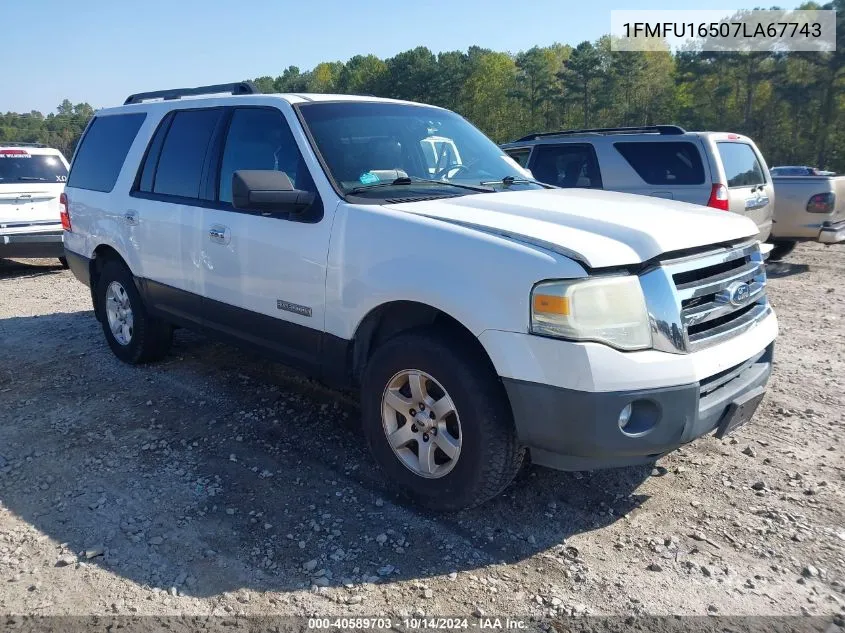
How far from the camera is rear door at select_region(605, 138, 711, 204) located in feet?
25.8

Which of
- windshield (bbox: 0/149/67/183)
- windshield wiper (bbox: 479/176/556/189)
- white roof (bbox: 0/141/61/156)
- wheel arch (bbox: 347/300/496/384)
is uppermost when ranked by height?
white roof (bbox: 0/141/61/156)

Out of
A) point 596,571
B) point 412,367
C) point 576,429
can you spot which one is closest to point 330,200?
point 412,367

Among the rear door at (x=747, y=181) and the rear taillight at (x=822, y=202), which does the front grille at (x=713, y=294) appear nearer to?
the rear door at (x=747, y=181)

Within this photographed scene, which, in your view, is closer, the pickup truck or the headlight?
the headlight

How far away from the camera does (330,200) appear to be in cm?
361

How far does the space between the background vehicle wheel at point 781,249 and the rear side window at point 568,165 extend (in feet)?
13.7

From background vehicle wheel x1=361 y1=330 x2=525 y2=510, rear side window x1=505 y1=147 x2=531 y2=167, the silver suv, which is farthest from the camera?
rear side window x1=505 y1=147 x2=531 y2=167

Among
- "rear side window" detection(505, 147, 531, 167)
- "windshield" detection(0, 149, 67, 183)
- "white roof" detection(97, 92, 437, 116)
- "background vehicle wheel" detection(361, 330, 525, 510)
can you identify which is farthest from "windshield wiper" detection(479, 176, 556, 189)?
"windshield" detection(0, 149, 67, 183)

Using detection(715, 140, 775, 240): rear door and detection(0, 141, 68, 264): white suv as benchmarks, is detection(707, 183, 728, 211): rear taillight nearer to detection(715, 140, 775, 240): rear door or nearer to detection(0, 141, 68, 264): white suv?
detection(715, 140, 775, 240): rear door

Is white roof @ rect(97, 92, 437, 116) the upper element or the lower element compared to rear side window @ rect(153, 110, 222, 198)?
upper

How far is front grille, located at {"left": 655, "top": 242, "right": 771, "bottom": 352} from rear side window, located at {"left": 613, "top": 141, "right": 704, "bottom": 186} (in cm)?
484

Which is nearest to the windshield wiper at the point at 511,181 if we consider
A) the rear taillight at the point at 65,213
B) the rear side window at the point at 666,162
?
the rear taillight at the point at 65,213

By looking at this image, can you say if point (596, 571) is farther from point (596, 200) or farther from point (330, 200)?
point (330, 200)

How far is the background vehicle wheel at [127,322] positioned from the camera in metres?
5.41
